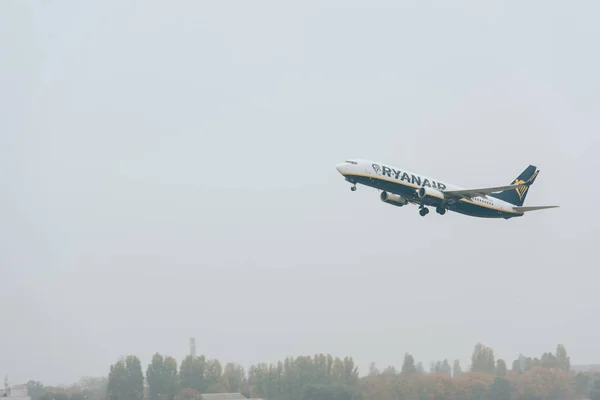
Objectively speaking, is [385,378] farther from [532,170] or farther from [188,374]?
[532,170]

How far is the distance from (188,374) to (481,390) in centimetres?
2801

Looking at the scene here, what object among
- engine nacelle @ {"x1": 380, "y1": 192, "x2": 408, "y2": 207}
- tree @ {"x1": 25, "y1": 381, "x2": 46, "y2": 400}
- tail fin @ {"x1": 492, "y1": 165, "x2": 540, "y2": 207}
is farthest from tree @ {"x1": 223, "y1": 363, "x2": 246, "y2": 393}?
tail fin @ {"x1": 492, "y1": 165, "x2": 540, "y2": 207}

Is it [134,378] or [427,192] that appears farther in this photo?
[134,378]

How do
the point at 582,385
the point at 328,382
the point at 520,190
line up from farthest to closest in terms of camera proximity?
the point at 520,190
the point at 582,385
the point at 328,382

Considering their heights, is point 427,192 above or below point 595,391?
above

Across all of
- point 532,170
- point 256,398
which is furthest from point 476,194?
point 256,398

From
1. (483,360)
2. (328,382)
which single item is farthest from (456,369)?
(328,382)

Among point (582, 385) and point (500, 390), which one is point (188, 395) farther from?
point (582, 385)

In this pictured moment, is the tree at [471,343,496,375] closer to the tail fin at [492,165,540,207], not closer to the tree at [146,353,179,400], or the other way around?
the tail fin at [492,165,540,207]

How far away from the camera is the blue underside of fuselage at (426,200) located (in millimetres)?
82188

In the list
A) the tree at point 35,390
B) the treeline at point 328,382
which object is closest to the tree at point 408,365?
the treeline at point 328,382

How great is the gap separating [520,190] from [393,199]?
15571mm

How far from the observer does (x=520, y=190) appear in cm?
9425

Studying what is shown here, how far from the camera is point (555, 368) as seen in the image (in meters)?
91.1
